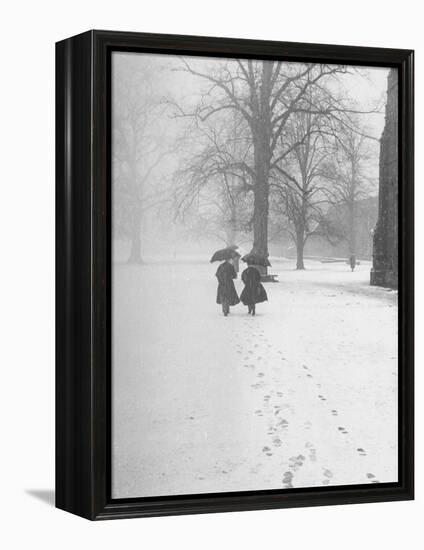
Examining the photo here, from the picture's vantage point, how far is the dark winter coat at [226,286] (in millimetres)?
6895

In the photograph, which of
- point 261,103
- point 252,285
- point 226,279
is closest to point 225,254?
point 226,279

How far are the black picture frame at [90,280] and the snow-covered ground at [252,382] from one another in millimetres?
76

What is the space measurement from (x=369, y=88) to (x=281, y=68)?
1.85 ft

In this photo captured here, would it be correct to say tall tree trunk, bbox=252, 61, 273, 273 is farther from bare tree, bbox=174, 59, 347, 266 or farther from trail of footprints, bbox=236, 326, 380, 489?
trail of footprints, bbox=236, 326, 380, 489

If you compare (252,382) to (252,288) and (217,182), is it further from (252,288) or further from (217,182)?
(217,182)

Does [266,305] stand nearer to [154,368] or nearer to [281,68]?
[154,368]

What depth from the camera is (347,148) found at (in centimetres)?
714

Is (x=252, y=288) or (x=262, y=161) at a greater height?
(x=262, y=161)

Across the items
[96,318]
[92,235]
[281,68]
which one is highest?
[281,68]

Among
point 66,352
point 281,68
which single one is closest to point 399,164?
point 281,68

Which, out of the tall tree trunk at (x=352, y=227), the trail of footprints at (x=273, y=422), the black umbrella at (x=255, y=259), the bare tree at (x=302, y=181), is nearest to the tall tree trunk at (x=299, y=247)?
the bare tree at (x=302, y=181)

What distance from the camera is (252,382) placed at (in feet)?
22.6

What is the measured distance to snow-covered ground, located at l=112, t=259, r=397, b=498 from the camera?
670 centimetres

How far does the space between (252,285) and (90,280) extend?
944mm
